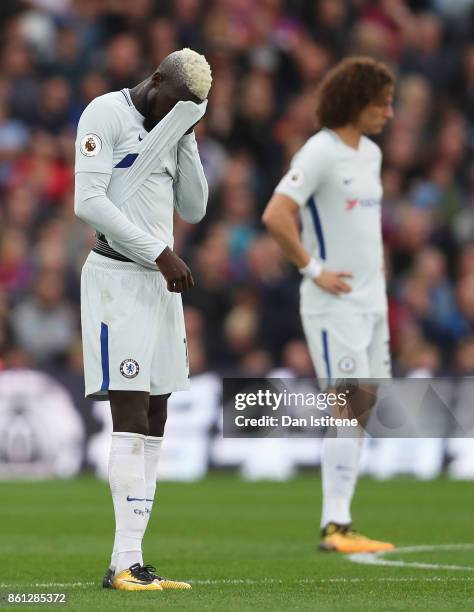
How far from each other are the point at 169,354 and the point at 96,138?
0.95 metres

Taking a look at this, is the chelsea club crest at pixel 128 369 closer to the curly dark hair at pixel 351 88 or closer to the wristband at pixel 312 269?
the wristband at pixel 312 269

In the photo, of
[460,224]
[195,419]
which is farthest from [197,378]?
[460,224]

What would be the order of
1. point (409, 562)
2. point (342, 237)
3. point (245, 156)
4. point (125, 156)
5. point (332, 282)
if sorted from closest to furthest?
point (125, 156) < point (409, 562) < point (332, 282) < point (342, 237) < point (245, 156)

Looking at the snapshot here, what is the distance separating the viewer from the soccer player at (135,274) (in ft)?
21.2

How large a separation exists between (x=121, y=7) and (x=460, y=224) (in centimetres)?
484

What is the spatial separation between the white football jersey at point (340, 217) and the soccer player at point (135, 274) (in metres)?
2.04

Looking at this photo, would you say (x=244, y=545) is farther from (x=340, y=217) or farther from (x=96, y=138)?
(x=96, y=138)

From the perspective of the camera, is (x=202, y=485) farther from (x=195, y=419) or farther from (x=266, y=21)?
(x=266, y=21)

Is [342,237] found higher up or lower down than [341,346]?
higher up

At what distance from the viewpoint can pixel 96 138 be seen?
6.49 meters

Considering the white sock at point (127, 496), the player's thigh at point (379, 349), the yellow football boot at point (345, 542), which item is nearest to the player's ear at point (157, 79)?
the white sock at point (127, 496)

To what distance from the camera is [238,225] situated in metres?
16.8

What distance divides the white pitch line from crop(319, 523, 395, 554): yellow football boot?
0.08m

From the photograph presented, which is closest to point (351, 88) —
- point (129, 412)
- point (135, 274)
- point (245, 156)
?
point (135, 274)
